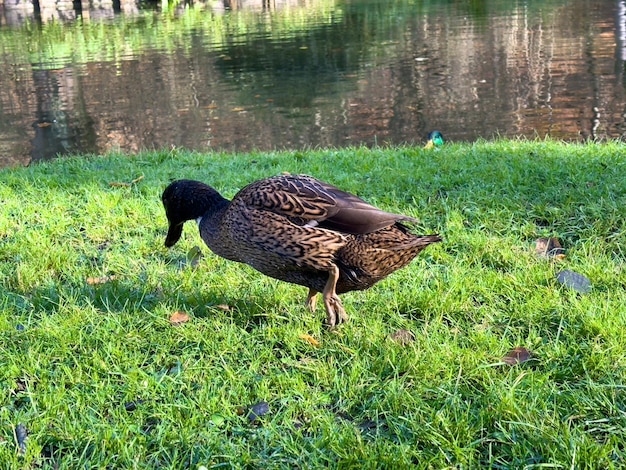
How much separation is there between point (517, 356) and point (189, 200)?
73.1 inches

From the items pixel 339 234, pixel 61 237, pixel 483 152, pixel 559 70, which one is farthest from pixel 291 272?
pixel 559 70

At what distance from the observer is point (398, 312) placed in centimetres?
351

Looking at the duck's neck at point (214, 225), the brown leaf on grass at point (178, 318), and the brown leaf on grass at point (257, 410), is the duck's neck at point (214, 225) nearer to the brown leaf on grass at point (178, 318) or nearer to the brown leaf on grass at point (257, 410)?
the brown leaf on grass at point (178, 318)

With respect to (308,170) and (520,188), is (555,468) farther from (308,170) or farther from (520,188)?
(308,170)

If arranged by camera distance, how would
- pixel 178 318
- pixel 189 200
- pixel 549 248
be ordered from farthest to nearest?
pixel 549 248 → pixel 189 200 → pixel 178 318

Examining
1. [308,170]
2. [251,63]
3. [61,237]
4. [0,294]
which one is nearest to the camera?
[0,294]

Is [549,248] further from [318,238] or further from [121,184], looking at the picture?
[121,184]

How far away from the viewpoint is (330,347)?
3213mm

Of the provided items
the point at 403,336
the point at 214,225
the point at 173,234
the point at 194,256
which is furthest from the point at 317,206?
the point at 194,256

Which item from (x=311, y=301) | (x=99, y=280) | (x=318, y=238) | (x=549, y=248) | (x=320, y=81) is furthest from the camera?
(x=320, y=81)

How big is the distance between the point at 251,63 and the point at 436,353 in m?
16.4

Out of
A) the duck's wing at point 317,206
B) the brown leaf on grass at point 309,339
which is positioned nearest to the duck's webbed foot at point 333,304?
the brown leaf on grass at point 309,339

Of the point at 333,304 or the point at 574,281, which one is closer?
the point at 333,304

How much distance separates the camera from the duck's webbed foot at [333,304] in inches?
126
